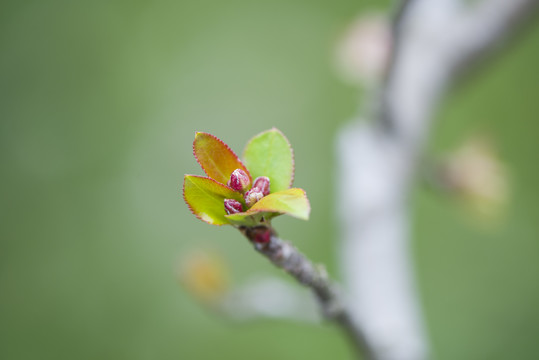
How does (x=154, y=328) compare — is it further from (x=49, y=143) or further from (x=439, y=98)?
(x=439, y=98)

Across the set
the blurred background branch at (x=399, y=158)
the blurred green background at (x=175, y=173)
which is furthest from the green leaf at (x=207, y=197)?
the blurred green background at (x=175, y=173)

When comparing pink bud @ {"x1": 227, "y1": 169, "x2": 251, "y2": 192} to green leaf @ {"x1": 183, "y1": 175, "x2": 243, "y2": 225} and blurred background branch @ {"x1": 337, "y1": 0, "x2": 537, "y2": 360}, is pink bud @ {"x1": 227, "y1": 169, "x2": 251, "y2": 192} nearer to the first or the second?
green leaf @ {"x1": 183, "y1": 175, "x2": 243, "y2": 225}

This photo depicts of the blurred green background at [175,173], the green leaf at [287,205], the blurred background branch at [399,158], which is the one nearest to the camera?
the green leaf at [287,205]

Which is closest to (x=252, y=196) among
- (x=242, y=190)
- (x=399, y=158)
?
(x=242, y=190)

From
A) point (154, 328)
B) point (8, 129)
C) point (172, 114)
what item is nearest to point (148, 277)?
point (154, 328)

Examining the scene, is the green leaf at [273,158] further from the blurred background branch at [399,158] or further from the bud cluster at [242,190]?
the blurred background branch at [399,158]

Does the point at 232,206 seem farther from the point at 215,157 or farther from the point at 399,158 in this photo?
the point at 399,158
